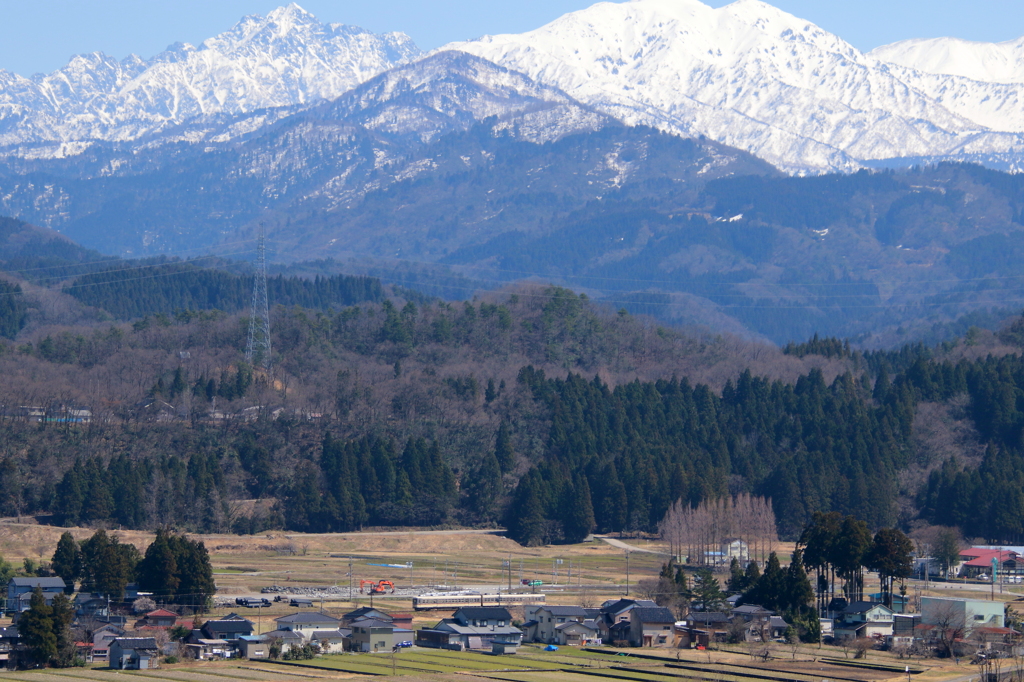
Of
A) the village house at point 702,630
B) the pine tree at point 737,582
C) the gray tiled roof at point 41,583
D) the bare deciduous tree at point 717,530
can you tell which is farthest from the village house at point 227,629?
the bare deciduous tree at point 717,530

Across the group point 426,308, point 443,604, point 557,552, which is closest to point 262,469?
point 557,552

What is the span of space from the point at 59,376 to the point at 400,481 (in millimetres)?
39073

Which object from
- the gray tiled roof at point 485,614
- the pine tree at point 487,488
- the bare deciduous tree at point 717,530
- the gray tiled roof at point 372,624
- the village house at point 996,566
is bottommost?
the gray tiled roof at point 372,624

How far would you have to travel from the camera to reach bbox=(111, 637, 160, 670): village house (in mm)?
64750

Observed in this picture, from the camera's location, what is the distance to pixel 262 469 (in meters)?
123

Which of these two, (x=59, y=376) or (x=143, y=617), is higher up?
(x=59, y=376)

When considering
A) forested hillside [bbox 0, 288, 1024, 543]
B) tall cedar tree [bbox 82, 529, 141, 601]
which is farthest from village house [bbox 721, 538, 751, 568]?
tall cedar tree [bbox 82, 529, 141, 601]

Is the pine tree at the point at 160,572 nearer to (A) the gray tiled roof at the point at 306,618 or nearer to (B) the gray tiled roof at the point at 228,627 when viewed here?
(A) the gray tiled roof at the point at 306,618

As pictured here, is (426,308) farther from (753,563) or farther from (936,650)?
(936,650)

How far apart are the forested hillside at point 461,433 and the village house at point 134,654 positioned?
4425 cm

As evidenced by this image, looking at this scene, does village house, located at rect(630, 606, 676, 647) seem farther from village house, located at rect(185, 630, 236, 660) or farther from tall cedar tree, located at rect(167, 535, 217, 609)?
tall cedar tree, located at rect(167, 535, 217, 609)

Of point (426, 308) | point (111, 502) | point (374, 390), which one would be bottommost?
point (111, 502)

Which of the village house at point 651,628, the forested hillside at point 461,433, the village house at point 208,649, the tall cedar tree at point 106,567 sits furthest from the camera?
the forested hillside at point 461,433

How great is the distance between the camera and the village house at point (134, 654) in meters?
64.8
